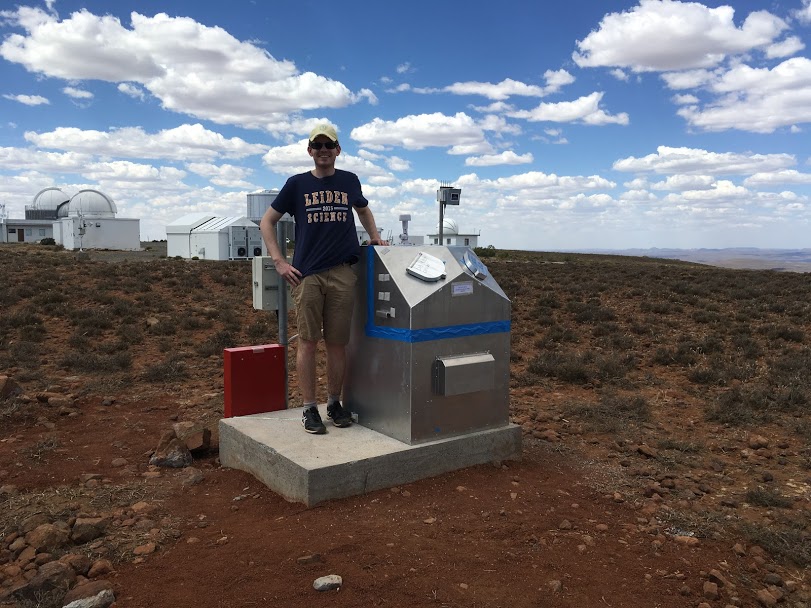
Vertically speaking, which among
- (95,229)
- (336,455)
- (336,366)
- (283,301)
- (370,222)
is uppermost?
(95,229)

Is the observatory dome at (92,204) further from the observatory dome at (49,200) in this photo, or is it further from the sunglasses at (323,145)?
the sunglasses at (323,145)

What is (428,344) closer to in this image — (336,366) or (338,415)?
(336,366)

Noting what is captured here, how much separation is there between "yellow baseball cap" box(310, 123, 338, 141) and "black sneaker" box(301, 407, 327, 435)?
1.98 metres

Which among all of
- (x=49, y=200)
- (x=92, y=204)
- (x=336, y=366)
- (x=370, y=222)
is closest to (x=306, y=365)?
(x=336, y=366)

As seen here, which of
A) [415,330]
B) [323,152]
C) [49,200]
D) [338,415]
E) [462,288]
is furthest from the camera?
[49,200]

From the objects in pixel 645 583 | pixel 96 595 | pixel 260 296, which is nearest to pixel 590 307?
pixel 260 296

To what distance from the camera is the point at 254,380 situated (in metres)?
5.44

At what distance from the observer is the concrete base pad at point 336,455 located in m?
4.12

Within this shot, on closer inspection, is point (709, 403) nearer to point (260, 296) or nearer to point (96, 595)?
point (260, 296)

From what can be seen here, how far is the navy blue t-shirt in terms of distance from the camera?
15.1 ft

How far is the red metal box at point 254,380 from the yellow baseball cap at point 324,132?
1855 millimetres

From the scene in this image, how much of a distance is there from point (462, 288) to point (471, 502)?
1499 millimetres

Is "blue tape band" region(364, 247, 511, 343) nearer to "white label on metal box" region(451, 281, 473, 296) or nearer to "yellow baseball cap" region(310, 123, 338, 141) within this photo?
"white label on metal box" region(451, 281, 473, 296)

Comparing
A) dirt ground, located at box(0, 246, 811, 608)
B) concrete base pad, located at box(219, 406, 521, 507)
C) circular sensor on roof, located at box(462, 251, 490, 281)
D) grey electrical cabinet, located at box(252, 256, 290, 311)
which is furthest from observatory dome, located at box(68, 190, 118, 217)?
circular sensor on roof, located at box(462, 251, 490, 281)
